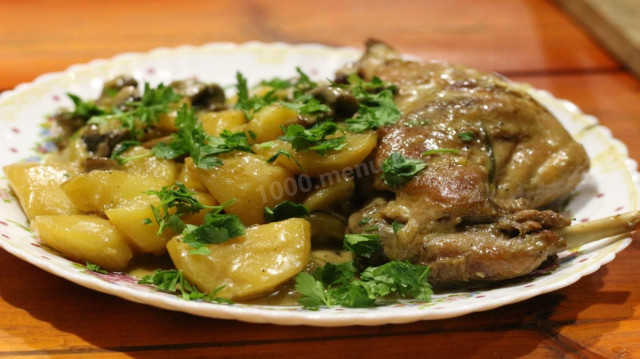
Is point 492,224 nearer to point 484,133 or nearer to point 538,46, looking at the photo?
point 484,133

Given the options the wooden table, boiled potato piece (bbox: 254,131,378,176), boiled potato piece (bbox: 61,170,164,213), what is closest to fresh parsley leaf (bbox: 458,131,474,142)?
boiled potato piece (bbox: 254,131,378,176)

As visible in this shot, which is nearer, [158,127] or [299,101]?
[299,101]

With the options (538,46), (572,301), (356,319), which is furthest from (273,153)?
(538,46)

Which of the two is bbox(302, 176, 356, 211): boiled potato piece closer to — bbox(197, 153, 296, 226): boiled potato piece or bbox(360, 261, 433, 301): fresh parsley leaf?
bbox(197, 153, 296, 226): boiled potato piece

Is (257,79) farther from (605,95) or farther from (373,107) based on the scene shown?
(605,95)

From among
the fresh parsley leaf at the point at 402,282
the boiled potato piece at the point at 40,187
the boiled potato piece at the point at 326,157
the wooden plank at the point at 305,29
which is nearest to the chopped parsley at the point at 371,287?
the fresh parsley leaf at the point at 402,282
